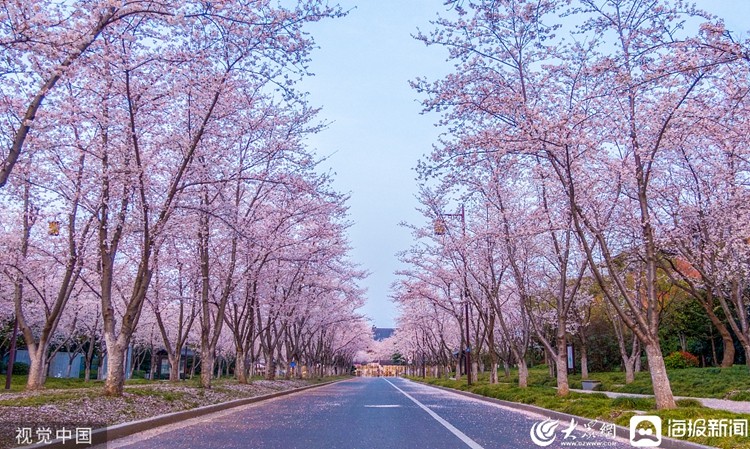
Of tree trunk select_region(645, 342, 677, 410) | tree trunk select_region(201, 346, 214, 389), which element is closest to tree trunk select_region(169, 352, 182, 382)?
tree trunk select_region(201, 346, 214, 389)

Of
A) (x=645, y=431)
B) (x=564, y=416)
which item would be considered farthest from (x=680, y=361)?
(x=645, y=431)

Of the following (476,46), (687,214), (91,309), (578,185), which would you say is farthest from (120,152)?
(91,309)

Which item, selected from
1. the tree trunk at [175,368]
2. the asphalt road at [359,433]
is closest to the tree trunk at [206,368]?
the asphalt road at [359,433]

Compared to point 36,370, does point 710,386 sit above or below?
below

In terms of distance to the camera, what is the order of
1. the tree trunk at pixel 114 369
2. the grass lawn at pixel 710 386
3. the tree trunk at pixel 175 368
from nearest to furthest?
the tree trunk at pixel 114 369 < the grass lawn at pixel 710 386 < the tree trunk at pixel 175 368

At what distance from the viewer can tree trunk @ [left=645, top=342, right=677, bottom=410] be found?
11930 millimetres

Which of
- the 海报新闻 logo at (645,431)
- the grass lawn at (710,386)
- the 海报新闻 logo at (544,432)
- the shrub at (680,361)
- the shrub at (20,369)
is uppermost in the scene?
the 海报新闻 logo at (645,431)

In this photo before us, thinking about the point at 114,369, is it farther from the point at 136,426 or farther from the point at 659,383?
the point at 659,383

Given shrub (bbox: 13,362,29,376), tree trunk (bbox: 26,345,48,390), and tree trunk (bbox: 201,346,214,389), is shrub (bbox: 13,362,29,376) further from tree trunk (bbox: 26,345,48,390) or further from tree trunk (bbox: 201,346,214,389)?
tree trunk (bbox: 201,346,214,389)

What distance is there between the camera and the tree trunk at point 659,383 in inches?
470

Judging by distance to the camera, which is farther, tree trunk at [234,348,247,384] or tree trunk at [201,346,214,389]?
tree trunk at [234,348,247,384]

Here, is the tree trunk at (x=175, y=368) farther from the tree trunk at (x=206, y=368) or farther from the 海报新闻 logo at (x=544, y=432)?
the 海报新闻 logo at (x=544, y=432)

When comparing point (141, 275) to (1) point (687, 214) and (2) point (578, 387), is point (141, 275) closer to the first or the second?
(1) point (687, 214)

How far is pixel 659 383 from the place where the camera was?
477 inches
